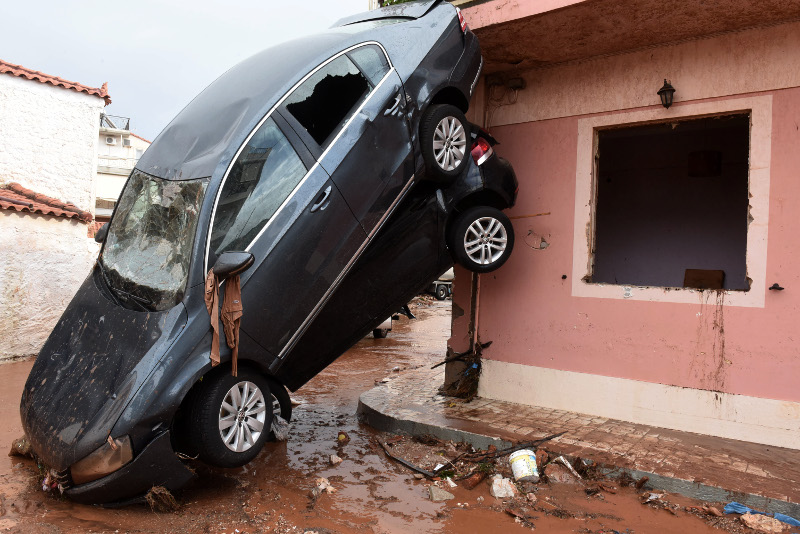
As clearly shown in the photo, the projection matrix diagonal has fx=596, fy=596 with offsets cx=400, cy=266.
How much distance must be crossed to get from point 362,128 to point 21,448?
383 centimetres

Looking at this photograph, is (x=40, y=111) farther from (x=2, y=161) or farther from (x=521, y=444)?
(x=521, y=444)

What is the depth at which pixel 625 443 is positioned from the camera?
526 centimetres

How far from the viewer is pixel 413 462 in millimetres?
5184

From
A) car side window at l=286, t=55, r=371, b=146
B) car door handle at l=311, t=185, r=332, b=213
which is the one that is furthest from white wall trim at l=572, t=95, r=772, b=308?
car door handle at l=311, t=185, r=332, b=213

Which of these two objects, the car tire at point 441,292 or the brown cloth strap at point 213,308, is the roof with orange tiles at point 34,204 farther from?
the car tire at point 441,292

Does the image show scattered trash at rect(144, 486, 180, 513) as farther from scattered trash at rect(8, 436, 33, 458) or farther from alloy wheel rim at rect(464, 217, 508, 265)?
alloy wheel rim at rect(464, 217, 508, 265)

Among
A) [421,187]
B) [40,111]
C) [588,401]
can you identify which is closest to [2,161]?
[40,111]

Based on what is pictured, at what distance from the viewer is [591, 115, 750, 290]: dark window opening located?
9.13m

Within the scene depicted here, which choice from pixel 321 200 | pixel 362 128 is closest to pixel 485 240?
pixel 362 128

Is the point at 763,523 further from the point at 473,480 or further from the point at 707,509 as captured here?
the point at 473,480

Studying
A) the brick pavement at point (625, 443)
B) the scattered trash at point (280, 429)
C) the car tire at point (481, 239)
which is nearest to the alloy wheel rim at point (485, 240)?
the car tire at point (481, 239)

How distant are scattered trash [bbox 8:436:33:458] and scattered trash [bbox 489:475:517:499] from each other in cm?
369

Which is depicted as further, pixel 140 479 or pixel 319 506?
pixel 319 506

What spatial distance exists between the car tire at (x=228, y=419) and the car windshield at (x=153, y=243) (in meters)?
0.65
